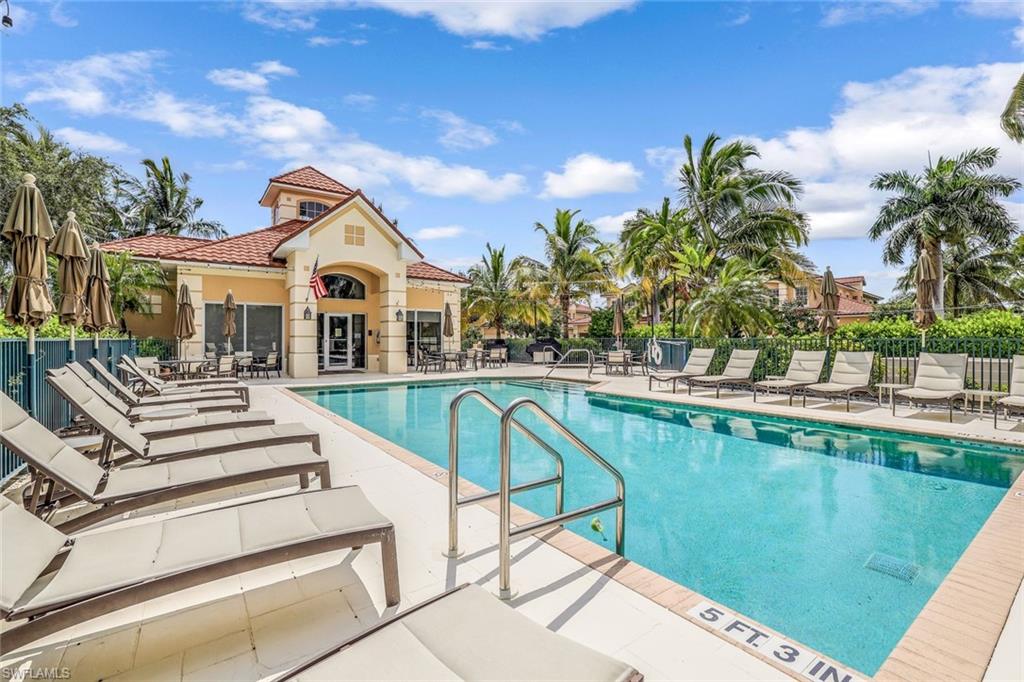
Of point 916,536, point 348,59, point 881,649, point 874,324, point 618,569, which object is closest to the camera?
point 881,649

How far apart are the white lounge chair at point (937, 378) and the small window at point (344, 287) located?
1803 cm

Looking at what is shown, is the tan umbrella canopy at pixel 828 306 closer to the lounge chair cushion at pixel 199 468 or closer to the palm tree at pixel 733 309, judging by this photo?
the palm tree at pixel 733 309

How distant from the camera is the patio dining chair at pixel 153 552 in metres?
2.06

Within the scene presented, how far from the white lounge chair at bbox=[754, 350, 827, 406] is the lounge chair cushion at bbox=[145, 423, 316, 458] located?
10.3m

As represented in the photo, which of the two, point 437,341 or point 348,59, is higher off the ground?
point 348,59

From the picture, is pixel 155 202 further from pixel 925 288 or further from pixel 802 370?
pixel 925 288

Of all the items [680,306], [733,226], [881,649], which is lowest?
[881,649]

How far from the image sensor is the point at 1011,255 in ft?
115

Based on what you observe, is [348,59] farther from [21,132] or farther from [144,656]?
[21,132]

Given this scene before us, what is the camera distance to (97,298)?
815 centimetres

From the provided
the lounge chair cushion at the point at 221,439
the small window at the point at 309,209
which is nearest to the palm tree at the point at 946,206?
the small window at the point at 309,209

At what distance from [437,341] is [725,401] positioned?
13.6 metres

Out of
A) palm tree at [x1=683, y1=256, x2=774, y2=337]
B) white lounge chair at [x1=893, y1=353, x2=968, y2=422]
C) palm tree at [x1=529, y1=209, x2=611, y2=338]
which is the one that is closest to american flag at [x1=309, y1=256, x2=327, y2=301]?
palm tree at [x1=683, y1=256, x2=774, y2=337]

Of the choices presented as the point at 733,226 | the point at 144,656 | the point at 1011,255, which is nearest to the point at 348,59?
the point at 144,656
